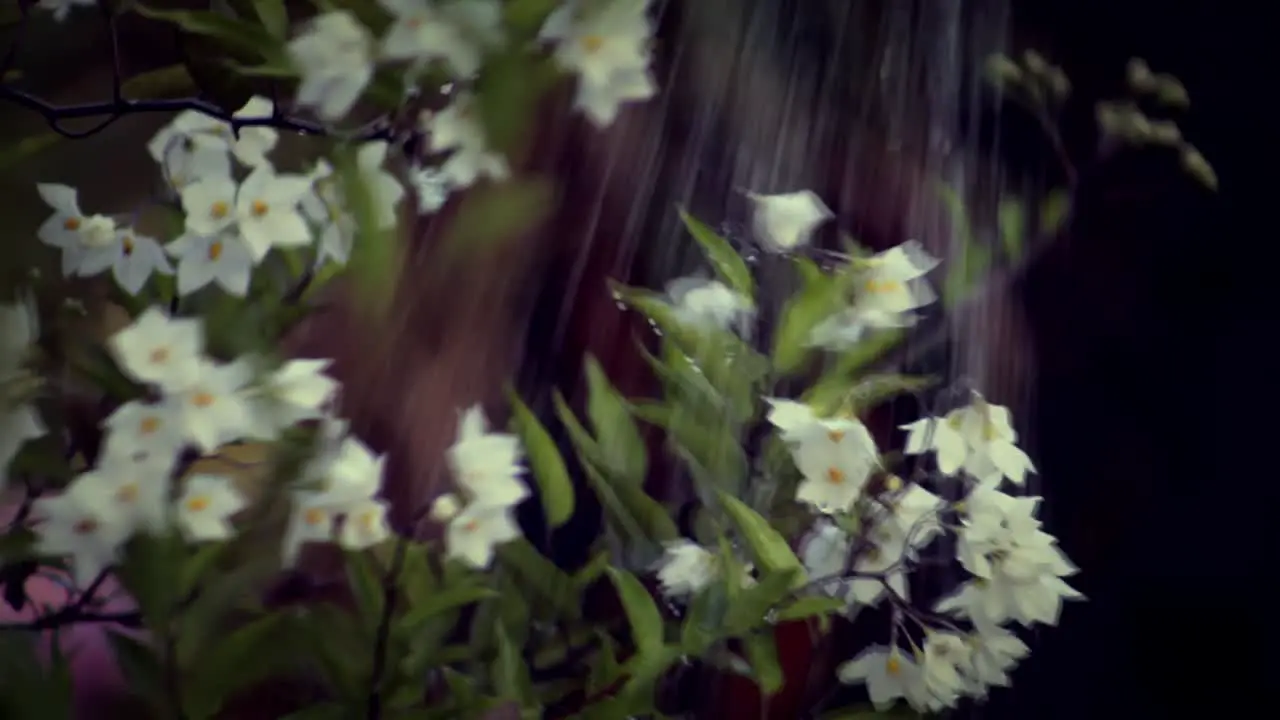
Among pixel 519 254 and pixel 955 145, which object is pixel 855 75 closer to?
pixel 955 145

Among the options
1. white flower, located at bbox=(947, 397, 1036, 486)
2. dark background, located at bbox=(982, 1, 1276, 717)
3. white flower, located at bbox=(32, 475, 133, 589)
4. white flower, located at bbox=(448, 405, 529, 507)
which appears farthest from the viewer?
dark background, located at bbox=(982, 1, 1276, 717)

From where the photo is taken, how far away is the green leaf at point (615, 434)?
26.3 inches

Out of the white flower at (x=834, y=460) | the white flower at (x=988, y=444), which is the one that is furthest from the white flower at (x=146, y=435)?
the white flower at (x=988, y=444)

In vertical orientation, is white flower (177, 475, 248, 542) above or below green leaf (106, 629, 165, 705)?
above

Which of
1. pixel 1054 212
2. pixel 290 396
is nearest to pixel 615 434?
pixel 290 396

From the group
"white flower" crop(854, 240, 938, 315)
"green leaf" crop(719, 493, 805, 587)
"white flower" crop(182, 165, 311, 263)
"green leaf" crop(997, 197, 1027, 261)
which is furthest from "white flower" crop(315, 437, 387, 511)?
"green leaf" crop(997, 197, 1027, 261)

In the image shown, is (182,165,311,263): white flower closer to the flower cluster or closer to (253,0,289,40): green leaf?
(253,0,289,40): green leaf

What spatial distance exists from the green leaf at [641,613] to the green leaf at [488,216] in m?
0.22

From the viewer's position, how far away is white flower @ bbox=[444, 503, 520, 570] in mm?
534

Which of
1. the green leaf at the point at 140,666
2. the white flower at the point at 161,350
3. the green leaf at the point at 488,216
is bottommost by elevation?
the green leaf at the point at 140,666

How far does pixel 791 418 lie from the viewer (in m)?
0.61

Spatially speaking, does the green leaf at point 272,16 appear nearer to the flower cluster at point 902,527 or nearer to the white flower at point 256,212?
the white flower at point 256,212

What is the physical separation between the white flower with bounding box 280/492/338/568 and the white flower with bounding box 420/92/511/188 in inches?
6.8

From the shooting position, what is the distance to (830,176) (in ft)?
3.10
